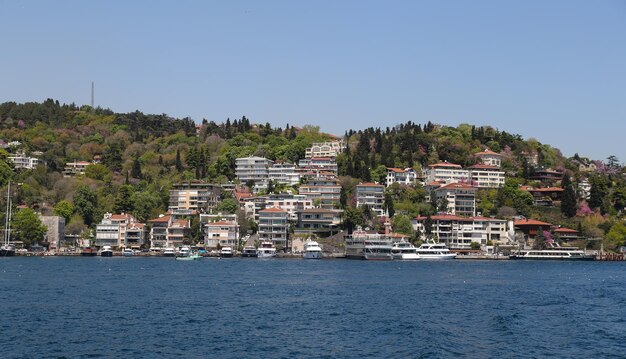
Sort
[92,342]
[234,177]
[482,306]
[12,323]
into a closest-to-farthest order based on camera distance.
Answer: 1. [92,342]
2. [12,323]
3. [482,306]
4. [234,177]

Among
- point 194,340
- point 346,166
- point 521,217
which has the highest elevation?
point 346,166

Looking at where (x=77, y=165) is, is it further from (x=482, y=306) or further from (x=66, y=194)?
(x=482, y=306)

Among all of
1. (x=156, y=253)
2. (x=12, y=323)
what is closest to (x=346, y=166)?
(x=156, y=253)

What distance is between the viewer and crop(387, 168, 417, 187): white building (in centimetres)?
10756

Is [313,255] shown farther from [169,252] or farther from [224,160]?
[224,160]

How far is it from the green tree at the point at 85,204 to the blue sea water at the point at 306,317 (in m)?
48.4

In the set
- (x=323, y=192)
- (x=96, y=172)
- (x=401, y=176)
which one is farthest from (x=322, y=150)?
(x=96, y=172)

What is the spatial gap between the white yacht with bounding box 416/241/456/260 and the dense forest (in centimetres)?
549

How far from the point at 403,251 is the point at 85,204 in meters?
40.4

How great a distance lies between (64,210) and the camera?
100188 mm

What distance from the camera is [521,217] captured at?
330 ft

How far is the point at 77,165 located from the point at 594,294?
9354 cm

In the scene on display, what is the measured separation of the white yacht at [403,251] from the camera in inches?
3381

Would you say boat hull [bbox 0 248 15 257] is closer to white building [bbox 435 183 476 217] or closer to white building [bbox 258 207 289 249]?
white building [bbox 258 207 289 249]
